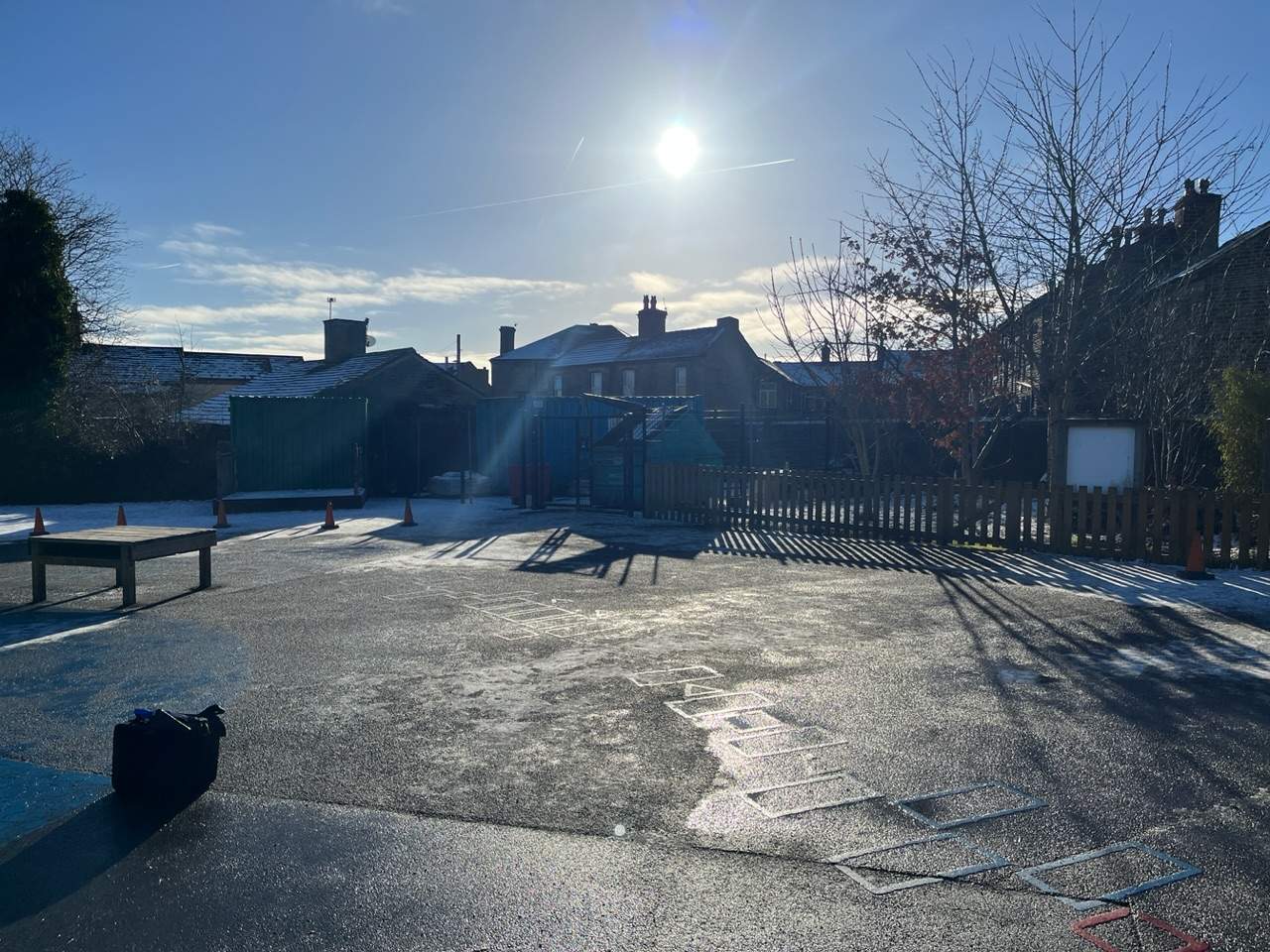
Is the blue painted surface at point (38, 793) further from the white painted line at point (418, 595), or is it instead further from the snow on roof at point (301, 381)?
the snow on roof at point (301, 381)

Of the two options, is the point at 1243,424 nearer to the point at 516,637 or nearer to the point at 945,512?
the point at 945,512

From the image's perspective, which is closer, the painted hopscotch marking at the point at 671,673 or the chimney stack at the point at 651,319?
the painted hopscotch marking at the point at 671,673

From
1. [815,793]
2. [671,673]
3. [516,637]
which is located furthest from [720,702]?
[516,637]

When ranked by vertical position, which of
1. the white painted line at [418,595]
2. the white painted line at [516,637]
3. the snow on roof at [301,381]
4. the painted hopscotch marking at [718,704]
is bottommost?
the painted hopscotch marking at [718,704]

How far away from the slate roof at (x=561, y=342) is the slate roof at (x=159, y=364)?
14.7m

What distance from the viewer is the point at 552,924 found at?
11.8ft

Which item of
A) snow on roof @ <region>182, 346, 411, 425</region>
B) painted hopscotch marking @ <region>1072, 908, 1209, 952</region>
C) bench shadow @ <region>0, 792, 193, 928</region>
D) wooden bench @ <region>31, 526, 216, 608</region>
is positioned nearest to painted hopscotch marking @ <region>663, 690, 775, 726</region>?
painted hopscotch marking @ <region>1072, 908, 1209, 952</region>

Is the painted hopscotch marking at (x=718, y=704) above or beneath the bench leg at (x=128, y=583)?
beneath

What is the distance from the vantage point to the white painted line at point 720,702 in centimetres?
622

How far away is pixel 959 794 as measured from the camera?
4.81 meters

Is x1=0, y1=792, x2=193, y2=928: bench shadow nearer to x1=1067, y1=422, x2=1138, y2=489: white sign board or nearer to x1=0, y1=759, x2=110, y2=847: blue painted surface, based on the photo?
x1=0, y1=759, x2=110, y2=847: blue painted surface

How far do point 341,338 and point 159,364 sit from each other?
39.3 ft

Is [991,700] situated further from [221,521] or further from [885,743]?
[221,521]

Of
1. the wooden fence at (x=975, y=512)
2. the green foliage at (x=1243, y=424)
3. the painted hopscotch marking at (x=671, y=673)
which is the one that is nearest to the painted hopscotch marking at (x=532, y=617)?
the painted hopscotch marking at (x=671, y=673)
